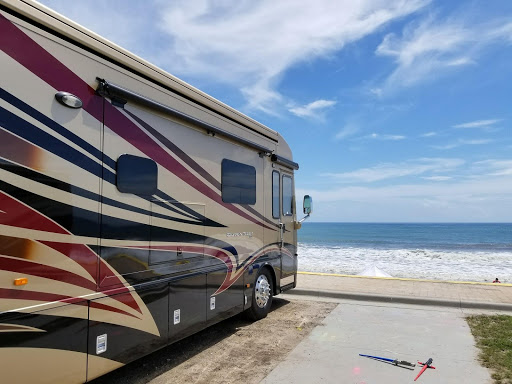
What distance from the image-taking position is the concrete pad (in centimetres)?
438

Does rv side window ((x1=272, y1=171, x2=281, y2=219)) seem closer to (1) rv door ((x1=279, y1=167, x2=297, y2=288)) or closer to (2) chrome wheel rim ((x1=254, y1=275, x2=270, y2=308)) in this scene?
(1) rv door ((x1=279, y1=167, x2=297, y2=288))

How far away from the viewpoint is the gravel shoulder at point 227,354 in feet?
14.2

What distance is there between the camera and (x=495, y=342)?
544 cm

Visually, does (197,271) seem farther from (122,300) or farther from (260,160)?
(260,160)

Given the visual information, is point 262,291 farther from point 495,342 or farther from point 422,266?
point 422,266

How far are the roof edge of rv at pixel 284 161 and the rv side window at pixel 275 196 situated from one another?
0.69ft

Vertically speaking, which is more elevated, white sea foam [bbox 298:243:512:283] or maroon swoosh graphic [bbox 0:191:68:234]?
maroon swoosh graphic [bbox 0:191:68:234]

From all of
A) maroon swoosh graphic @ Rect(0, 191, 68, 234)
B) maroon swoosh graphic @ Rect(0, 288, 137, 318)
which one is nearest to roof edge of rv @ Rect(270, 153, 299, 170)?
maroon swoosh graphic @ Rect(0, 288, 137, 318)

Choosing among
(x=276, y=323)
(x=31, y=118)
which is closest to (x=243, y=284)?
(x=276, y=323)

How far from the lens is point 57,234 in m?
3.00

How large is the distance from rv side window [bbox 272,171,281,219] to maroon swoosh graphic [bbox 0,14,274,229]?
8.29ft

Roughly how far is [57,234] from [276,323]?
4.27 meters

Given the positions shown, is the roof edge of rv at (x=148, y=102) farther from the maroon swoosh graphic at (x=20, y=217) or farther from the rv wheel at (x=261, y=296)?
the rv wheel at (x=261, y=296)

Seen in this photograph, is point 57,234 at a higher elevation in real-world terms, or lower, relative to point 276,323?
higher
